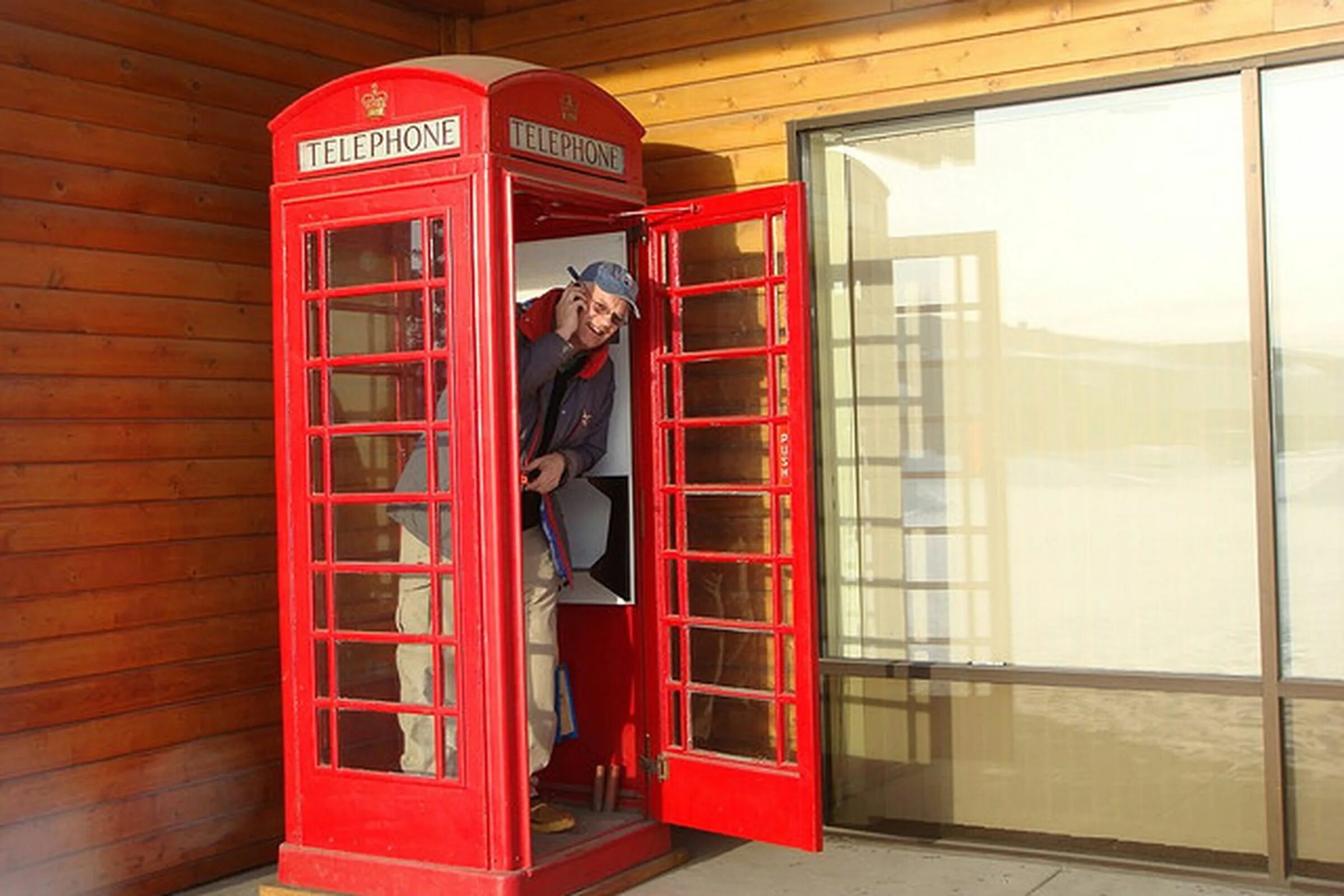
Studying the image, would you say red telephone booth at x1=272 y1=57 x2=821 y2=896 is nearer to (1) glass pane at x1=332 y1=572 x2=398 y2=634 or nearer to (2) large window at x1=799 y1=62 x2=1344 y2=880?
(1) glass pane at x1=332 y1=572 x2=398 y2=634

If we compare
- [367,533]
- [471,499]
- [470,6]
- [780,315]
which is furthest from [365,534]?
[470,6]

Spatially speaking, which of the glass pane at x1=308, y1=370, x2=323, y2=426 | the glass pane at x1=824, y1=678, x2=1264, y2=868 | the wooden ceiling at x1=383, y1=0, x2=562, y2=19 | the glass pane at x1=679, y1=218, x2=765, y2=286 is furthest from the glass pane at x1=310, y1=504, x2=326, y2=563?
the wooden ceiling at x1=383, y1=0, x2=562, y2=19

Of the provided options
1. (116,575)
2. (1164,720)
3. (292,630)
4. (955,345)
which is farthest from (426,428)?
(1164,720)

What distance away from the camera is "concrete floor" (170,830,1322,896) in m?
4.72

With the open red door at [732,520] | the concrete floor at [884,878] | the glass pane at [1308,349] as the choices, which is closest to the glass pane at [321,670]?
the concrete floor at [884,878]

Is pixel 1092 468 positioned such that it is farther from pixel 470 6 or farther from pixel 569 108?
pixel 470 6

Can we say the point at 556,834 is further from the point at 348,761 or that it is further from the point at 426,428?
the point at 426,428

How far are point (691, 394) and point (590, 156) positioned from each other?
95 centimetres

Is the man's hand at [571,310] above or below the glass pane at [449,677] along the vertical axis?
above

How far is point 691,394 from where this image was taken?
17.7 feet

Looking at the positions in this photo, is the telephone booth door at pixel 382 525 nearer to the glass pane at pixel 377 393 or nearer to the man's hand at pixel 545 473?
the glass pane at pixel 377 393

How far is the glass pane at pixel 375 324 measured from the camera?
14.7ft

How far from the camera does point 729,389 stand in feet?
17.8

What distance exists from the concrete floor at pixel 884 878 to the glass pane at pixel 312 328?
1600mm
